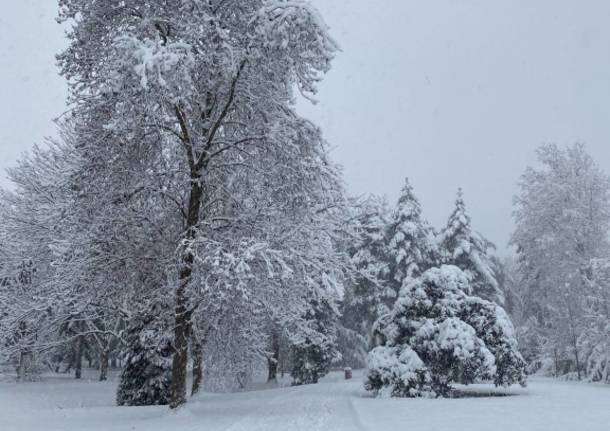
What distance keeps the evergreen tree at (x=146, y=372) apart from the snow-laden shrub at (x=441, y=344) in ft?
19.1

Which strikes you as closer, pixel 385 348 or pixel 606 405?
pixel 606 405

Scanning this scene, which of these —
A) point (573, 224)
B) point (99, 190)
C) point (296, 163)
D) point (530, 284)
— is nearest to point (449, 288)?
point (296, 163)

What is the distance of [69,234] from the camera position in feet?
40.7

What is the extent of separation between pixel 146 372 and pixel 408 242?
Answer: 21633mm

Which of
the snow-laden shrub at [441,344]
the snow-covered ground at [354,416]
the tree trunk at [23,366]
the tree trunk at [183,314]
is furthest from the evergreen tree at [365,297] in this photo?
the tree trunk at [183,314]

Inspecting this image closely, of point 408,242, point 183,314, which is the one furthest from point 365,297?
point 183,314

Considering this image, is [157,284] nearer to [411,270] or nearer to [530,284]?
[411,270]

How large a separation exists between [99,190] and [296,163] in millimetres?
4024

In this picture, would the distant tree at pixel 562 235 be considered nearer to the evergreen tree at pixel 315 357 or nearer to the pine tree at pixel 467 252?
the pine tree at pixel 467 252

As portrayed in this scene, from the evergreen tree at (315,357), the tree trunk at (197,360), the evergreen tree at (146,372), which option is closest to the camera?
the tree trunk at (197,360)

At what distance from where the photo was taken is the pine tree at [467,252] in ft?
111

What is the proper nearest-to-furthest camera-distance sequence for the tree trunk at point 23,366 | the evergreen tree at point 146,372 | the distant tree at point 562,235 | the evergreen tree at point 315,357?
the evergreen tree at point 146,372 → the tree trunk at point 23,366 → the distant tree at point 562,235 → the evergreen tree at point 315,357

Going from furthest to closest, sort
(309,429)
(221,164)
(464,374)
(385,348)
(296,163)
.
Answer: (385,348) < (464,374) < (221,164) < (296,163) < (309,429)

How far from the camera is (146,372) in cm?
1497
